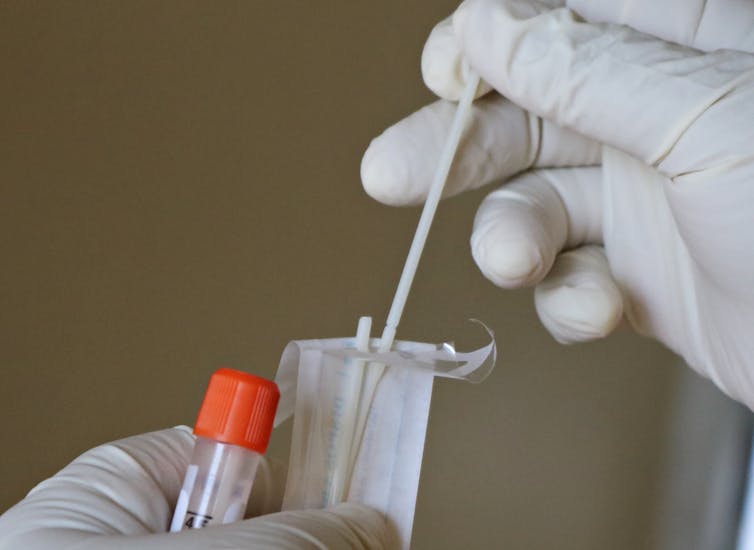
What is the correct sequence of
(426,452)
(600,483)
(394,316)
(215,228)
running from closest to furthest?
(394,316) < (215,228) < (426,452) < (600,483)

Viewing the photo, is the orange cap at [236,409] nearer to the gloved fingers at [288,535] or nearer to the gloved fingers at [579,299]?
the gloved fingers at [288,535]

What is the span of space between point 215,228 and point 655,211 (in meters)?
0.70

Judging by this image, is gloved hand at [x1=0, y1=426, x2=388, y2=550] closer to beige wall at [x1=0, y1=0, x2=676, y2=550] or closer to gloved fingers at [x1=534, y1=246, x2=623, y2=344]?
gloved fingers at [x1=534, y1=246, x2=623, y2=344]

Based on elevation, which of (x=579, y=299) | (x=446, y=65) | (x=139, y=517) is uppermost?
(x=446, y=65)

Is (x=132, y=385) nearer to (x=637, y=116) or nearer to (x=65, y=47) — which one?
(x=65, y=47)

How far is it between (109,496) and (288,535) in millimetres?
131

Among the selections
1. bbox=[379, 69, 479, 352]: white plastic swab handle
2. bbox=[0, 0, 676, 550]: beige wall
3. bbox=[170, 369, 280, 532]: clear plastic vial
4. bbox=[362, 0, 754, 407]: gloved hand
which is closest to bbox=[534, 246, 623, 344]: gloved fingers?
bbox=[362, 0, 754, 407]: gloved hand

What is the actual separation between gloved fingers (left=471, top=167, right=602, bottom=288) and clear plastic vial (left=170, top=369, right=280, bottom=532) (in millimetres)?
167

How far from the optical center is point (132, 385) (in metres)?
1.21

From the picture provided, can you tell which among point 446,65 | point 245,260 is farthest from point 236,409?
point 245,260

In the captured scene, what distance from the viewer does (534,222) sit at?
65cm

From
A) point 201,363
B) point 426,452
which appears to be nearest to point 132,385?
point 201,363

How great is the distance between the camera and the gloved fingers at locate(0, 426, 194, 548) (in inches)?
22.0

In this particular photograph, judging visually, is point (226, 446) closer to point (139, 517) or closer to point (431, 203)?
point (139, 517)
